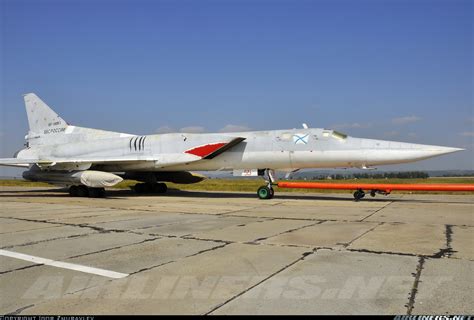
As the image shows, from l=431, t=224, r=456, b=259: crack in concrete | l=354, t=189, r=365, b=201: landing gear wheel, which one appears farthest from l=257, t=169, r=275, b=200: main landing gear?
l=431, t=224, r=456, b=259: crack in concrete

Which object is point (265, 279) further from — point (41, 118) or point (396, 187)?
point (41, 118)

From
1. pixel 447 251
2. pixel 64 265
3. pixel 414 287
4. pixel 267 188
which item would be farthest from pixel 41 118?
pixel 414 287

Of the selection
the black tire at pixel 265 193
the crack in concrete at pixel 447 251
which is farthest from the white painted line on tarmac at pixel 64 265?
the black tire at pixel 265 193

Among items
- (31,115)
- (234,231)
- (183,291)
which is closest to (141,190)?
(31,115)

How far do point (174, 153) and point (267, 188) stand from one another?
4666mm

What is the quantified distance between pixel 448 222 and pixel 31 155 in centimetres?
2056

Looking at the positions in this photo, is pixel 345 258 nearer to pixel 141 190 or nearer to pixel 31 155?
pixel 141 190

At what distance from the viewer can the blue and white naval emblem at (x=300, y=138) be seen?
15.3 meters

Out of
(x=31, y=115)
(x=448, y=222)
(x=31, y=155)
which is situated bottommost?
(x=448, y=222)

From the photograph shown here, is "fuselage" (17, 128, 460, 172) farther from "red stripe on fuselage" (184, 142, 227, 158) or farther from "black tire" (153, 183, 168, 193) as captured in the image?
"black tire" (153, 183, 168, 193)

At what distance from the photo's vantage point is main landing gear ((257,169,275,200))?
16.0m

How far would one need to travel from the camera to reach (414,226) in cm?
822

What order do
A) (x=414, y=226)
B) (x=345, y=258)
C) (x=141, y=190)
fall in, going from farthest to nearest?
(x=141, y=190) → (x=414, y=226) → (x=345, y=258)

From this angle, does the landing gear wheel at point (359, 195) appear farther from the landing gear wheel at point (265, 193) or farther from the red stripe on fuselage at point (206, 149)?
the red stripe on fuselage at point (206, 149)
